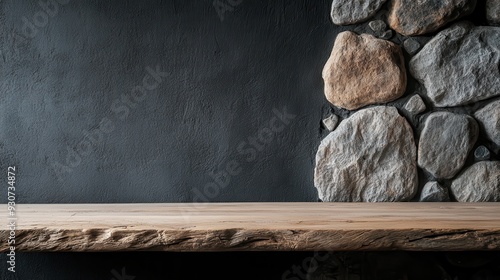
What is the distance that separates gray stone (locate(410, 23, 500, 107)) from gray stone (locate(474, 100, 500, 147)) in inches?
1.6

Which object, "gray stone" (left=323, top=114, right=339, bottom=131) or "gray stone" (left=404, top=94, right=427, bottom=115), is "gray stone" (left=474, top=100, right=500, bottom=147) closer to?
"gray stone" (left=404, top=94, right=427, bottom=115)

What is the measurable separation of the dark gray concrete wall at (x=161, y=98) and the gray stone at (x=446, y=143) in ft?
1.27

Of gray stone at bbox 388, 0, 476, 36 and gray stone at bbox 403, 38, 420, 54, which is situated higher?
gray stone at bbox 388, 0, 476, 36

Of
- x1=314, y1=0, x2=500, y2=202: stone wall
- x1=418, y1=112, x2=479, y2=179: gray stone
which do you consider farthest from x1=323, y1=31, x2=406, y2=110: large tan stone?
x1=418, y1=112, x2=479, y2=179: gray stone

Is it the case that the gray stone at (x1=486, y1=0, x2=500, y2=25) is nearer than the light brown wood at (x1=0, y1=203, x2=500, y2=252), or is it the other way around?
the light brown wood at (x1=0, y1=203, x2=500, y2=252)

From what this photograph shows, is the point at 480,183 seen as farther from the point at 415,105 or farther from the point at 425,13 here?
the point at 425,13

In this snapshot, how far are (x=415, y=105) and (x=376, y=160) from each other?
0.24 meters

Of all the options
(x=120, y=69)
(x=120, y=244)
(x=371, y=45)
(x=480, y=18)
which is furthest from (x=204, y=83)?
(x=480, y=18)

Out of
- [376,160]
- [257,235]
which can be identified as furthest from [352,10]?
[257,235]

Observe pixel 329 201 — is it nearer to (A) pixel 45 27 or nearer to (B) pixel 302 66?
(B) pixel 302 66

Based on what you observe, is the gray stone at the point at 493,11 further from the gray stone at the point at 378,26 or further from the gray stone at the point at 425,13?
the gray stone at the point at 378,26

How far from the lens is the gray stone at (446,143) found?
1.64 meters

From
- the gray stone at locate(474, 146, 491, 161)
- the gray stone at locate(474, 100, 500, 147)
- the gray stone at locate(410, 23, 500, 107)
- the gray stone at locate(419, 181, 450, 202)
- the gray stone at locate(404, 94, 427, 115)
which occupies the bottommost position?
the gray stone at locate(419, 181, 450, 202)

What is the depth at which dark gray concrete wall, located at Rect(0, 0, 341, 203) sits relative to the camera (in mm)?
1706
